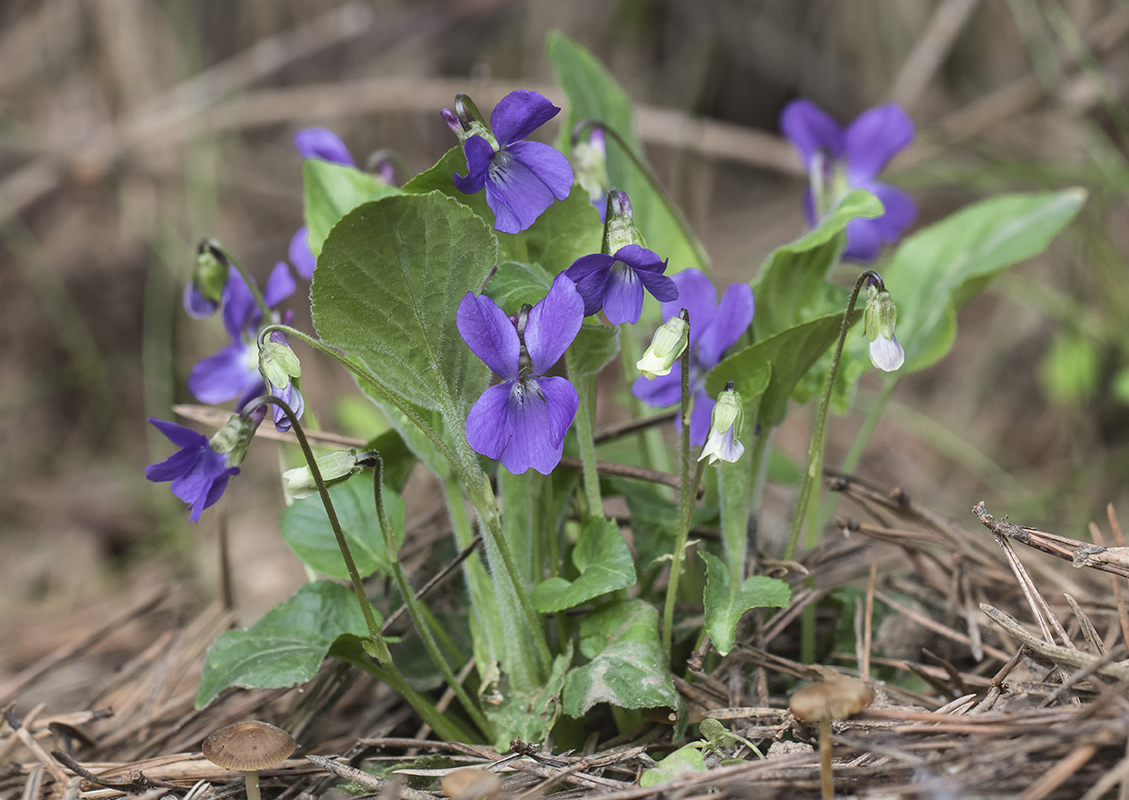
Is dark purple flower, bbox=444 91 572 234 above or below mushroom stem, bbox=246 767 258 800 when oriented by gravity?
above

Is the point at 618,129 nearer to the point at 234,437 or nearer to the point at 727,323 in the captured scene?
the point at 727,323

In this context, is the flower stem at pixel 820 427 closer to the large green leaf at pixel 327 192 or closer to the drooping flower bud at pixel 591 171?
the drooping flower bud at pixel 591 171

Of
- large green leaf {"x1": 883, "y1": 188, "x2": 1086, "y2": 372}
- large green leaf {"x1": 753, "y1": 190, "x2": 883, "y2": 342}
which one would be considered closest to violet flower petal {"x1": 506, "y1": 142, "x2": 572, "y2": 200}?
large green leaf {"x1": 753, "y1": 190, "x2": 883, "y2": 342}

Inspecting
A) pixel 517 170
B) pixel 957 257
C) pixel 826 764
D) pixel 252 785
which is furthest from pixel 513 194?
pixel 957 257

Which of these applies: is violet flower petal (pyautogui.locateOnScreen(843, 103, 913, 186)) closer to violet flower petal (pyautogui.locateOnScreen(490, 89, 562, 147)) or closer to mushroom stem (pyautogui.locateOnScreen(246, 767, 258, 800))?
violet flower petal (pyautogui.locateOnScreen(490, 89, 562, 147))

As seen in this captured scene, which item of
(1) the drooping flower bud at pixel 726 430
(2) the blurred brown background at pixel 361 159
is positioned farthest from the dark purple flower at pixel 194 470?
(2) the blurred brown background at pixel 361 159

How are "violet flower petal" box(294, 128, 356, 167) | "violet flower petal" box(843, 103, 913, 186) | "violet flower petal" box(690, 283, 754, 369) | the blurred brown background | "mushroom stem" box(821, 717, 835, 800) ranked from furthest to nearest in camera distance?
the blurred brown background → "violet flower petal" box(843, 103, 913, 186) → "violet flower petal" box(294, 128, 356, 167) → "violet flower petal" box(690, 283, 754, 369) → "mushroom stem" box(821, 717, 835, 800)
